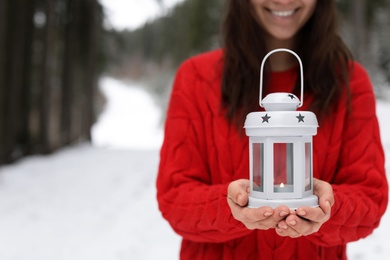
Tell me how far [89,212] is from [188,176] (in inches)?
232

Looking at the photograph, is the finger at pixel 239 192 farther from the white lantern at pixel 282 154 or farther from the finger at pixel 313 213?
the finger at pixel 313 213

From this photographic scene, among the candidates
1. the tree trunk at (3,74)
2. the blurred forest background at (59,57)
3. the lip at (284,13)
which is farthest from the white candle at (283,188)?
the tree trunk at (3,74)

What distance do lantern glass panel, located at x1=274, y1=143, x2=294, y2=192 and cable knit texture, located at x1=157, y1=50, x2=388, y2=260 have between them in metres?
0.24

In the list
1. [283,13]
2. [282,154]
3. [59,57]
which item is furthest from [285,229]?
[59,57]

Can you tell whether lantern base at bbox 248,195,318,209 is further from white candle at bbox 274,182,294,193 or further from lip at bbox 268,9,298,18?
lip at bbox 268,9,298,18

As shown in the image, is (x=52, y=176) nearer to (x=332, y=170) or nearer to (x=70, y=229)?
(x=70, y=229)

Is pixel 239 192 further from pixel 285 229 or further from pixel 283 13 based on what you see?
pixel 283 13

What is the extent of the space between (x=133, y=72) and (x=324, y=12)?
7154 centimetres

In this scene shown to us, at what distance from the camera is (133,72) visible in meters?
72.5

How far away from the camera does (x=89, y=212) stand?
7.57 metres

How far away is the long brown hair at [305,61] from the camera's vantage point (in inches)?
77.6

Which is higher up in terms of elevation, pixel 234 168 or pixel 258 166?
pixel 258 166

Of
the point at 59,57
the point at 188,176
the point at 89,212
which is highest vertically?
the point at 188,176

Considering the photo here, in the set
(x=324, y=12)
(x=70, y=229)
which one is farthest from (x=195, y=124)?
(x=70, y=229)
